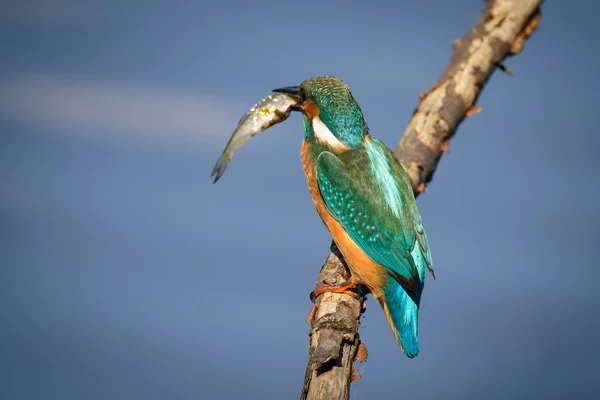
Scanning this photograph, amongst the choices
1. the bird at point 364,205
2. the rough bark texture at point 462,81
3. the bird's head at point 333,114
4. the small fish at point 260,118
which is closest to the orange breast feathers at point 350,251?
the bird at point 364,205

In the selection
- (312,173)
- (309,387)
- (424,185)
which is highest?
(424,185)

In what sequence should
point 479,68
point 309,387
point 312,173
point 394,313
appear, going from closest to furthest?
1. point 309,387
2. point 394,313
3. point 312,173
4. point 479,68

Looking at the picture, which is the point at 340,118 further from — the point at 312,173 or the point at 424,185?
the point at 424,185

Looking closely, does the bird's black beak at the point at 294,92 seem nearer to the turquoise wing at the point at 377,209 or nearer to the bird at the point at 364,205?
the bird at the point at 364,205

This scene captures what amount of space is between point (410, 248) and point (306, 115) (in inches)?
24.6

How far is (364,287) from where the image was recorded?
2557mm

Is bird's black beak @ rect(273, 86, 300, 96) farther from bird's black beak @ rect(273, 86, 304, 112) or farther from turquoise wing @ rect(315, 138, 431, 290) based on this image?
turquoise wing @ rect(315, 138, 431, 290)

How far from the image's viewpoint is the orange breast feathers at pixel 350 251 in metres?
2.45

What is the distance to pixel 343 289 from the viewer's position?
2438 millimetres

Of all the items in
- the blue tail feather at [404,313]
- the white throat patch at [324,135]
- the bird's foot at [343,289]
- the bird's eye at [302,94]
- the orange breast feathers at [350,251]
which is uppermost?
the bird's eye at [302,94]

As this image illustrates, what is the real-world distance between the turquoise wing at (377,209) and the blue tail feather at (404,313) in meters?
0.06

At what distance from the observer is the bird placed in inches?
95.7

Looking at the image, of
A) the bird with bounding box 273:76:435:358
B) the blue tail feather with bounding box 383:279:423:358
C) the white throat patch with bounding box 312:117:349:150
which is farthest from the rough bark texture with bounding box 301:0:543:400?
the blue tail feather with bounding box 383:279:423:358

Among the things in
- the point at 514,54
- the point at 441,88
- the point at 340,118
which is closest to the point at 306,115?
the point at 340,118
